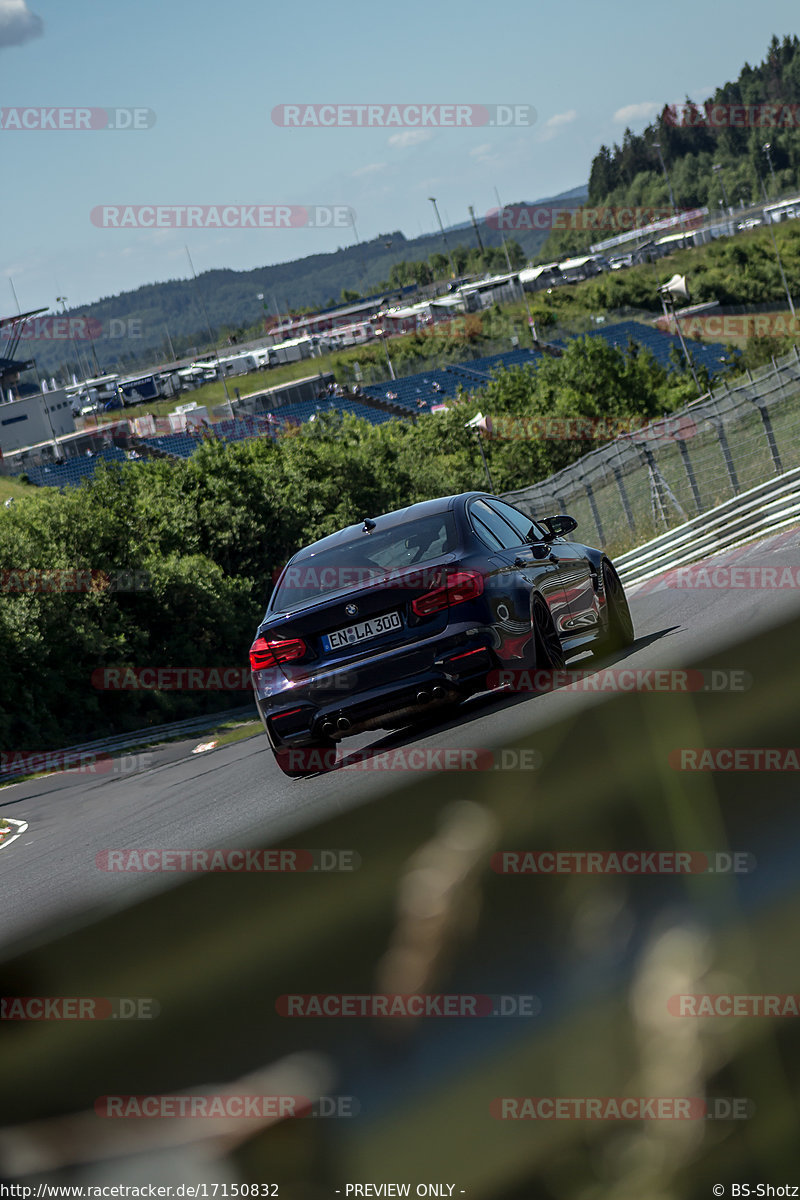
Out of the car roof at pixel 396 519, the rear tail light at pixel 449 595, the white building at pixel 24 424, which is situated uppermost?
the white building at pixel 24 424

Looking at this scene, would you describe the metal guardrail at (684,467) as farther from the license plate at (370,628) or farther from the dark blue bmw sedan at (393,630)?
the license plate at (370,628)

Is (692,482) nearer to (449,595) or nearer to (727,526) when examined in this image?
(727,526)

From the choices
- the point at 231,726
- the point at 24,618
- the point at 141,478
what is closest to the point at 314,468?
the point at 141,478

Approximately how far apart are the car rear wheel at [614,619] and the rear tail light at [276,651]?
2770 millimetres

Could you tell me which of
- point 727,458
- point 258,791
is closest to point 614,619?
point 258,791

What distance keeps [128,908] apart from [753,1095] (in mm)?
2212

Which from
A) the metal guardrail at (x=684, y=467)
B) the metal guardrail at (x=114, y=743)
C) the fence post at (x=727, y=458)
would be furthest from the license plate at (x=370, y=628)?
the metal guardrail at (x=114, y=743)

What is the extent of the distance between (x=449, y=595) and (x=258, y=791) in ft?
7.59

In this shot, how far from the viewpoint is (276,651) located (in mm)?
7930

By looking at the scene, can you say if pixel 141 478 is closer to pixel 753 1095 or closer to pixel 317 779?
pixel 317 779

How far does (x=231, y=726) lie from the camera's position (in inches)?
1079

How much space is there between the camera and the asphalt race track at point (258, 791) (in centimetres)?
569

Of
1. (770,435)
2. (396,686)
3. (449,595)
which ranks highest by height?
(449,595)

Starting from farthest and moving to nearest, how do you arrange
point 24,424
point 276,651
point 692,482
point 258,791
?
point 24,424
point 692,482
point 258,791
point 276,651
